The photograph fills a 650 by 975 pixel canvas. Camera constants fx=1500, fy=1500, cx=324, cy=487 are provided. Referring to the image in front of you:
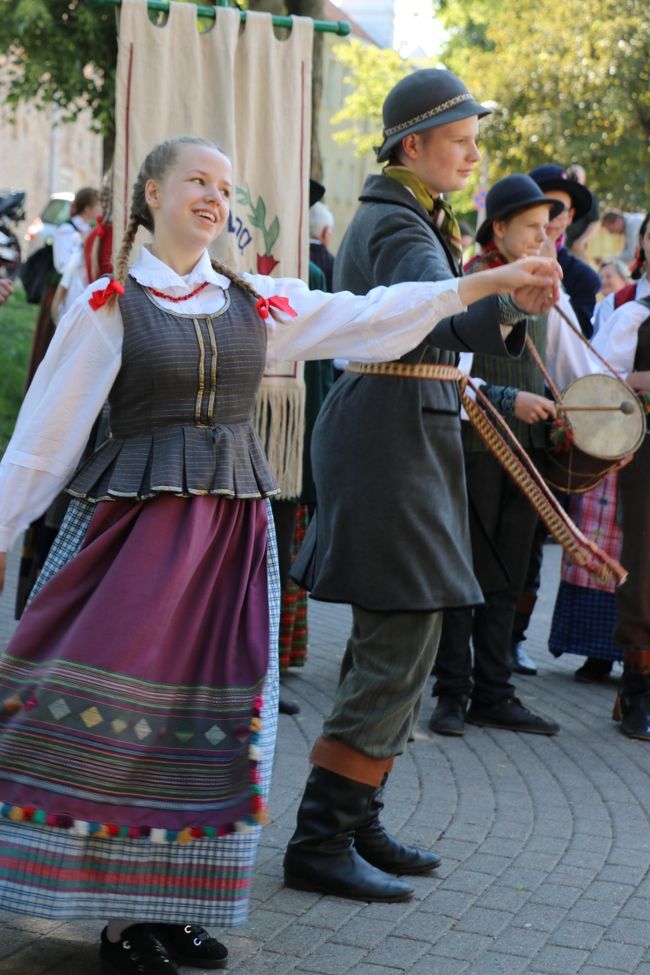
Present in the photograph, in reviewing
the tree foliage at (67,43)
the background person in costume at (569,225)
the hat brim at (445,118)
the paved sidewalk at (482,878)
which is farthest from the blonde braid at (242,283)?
the tree foliage at (67,43)

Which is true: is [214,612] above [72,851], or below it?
above

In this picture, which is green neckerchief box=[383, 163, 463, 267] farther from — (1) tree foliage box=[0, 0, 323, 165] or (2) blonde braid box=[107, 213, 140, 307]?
(1) tree foliage box=[0, 0, 323, 165]

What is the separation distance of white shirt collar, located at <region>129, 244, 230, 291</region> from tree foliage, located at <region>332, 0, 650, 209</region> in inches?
942

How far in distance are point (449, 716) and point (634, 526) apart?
1093mm

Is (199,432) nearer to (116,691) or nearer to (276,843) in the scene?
(116,691)

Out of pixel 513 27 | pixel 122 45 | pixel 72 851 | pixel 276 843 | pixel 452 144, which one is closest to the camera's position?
pixel 72 851

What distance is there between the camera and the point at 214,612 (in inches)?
134

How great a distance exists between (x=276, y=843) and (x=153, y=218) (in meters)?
1.90

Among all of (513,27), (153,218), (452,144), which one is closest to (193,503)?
(153,218)

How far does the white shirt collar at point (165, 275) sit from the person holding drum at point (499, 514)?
236cm

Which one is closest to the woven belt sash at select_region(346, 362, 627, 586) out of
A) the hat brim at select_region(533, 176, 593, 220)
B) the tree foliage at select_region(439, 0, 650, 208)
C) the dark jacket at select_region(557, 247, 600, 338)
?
the hat brim at select_region(533, 176, 593, 220)

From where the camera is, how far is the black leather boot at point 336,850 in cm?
397

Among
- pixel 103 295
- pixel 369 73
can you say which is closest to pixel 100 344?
pixel 103 295

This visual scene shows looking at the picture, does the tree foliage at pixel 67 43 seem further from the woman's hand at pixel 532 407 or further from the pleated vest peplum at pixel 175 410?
the pleated vest peplum at pixel 175 410
